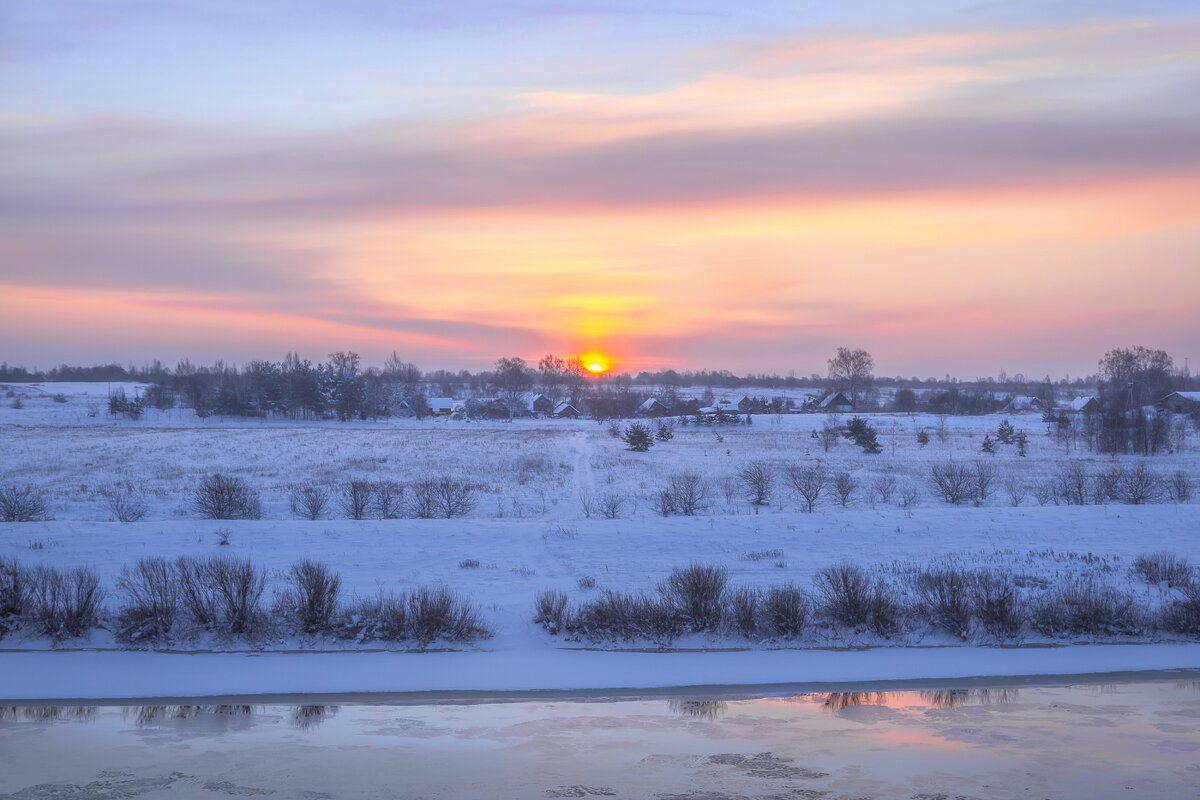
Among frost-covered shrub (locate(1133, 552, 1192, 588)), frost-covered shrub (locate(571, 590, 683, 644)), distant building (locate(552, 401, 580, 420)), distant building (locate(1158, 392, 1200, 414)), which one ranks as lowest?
frost-covered shrub (locate(571, 590, 683, 644))

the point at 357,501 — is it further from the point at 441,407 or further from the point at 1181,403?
the point at 441,407

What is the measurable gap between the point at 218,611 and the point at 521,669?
19.1 ft

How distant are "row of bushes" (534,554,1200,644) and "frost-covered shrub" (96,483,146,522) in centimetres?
1640

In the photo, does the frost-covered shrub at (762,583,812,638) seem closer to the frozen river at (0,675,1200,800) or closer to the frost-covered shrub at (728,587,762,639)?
the frost-covered shrub at (728,587,762,639)

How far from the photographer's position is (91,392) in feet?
471

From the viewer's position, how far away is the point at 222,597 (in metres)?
16.0

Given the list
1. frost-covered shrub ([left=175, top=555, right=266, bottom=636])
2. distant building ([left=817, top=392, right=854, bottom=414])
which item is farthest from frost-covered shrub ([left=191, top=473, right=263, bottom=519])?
distant building ([left=817, top=392, right=854, bottom=414])

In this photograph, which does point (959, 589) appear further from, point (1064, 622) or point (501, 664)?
point (501, 664)

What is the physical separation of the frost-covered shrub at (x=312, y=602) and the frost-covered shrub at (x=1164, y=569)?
16806 mm

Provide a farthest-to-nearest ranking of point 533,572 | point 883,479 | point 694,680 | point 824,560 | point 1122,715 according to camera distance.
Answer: point 883,479 < point 824,560 < point 533,572 < point 694,680 < point 1122,715

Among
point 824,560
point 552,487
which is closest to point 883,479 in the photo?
point 552,487

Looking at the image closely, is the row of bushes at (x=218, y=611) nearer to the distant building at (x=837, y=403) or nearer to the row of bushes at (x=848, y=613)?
the row of bushes at (x=848, y=613)

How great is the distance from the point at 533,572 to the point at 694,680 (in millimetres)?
6031

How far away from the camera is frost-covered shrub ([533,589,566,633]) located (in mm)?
15776
